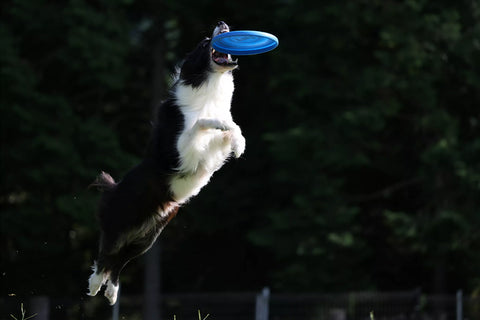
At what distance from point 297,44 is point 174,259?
543cm

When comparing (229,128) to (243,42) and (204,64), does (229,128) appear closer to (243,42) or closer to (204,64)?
(204,64)

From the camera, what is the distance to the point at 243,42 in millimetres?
5871

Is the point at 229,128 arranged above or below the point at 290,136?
below

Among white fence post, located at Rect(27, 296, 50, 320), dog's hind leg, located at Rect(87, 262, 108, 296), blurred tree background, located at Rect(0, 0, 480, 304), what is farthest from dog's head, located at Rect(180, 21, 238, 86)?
blurred tree background, located at Rect(0, 0, 480, 304)

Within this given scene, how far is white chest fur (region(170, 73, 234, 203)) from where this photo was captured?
5750mm

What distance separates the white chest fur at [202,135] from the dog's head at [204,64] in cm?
6

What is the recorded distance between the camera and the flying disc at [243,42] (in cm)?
548

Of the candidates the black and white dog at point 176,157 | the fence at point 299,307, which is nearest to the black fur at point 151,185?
the black and white dog at point 176,157

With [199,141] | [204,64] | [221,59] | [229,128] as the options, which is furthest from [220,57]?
[199,141]

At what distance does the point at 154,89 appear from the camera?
15.6 m

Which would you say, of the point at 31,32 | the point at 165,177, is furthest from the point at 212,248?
the point at 165,177

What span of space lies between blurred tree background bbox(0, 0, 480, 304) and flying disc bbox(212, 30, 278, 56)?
24.2ft

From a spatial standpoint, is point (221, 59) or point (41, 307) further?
point (41, 307)

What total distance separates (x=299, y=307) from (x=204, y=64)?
23.3 feet
